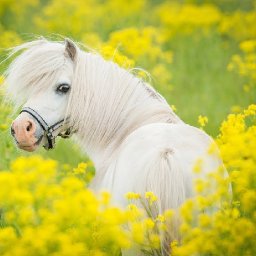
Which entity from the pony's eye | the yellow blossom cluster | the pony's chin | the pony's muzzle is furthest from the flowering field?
the pony's eye

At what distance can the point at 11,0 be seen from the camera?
473 inches

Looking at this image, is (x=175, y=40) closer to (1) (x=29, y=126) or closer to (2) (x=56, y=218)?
(1) (x=29, y=126)

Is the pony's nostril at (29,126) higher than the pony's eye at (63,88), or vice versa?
the pony's eye at (63,88)

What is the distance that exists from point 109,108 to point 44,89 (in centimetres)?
42

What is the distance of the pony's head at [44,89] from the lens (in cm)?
363

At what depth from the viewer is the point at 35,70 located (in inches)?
146

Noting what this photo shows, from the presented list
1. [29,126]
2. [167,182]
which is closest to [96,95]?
[29,126]

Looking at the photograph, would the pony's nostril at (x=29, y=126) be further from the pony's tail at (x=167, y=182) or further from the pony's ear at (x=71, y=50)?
the pony's tail at (x=167, y=182)

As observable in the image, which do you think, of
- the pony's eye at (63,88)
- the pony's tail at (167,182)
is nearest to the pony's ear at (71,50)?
the pony's eye at (63,88)

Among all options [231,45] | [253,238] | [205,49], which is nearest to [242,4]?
[231,45]

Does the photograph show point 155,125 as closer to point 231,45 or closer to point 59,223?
point 59,223

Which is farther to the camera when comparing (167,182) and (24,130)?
(24,130)

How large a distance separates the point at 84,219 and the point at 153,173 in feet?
1.46

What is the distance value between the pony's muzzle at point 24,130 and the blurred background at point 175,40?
2.46 metres
